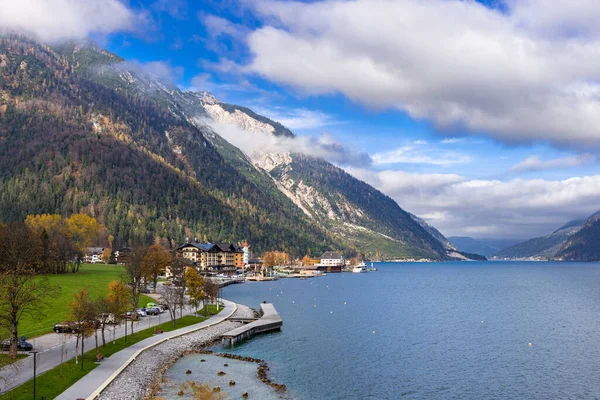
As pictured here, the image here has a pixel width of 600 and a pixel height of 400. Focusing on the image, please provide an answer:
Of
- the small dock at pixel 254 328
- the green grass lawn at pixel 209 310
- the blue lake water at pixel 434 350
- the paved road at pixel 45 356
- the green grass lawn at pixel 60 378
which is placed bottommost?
the blue lake water at pixel 434 350

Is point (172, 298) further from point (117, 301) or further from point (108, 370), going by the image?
point (108, 370)

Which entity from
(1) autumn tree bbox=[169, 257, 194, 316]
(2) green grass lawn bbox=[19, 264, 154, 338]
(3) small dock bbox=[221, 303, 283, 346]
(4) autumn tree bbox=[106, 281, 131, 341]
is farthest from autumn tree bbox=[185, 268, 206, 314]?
(4) autumn tree bbox=[106, 281, 131, 341]

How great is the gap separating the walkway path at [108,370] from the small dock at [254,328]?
786cm

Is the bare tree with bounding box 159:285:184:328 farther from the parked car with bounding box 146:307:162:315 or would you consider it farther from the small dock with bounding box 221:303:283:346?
the small dock with bounding box 221:303:283:346

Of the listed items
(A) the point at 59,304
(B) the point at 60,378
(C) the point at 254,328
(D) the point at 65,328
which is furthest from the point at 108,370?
(A) the point at 59,304

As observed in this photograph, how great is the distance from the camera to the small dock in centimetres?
8931

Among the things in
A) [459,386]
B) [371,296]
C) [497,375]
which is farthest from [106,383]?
[371,296]

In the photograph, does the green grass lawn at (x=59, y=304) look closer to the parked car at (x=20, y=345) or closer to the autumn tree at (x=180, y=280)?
the parked car at (x=20, y=345)

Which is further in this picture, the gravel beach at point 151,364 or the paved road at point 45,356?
the gravel beach at point 151,364

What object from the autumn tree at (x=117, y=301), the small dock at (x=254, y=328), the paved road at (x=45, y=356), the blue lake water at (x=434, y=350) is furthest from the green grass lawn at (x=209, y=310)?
the autumn tree at (x=117, y=301)

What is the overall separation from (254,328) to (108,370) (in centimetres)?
4335

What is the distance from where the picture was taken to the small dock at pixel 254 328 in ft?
293

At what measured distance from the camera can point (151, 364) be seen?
67.0 m

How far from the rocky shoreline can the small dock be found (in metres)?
2.59
